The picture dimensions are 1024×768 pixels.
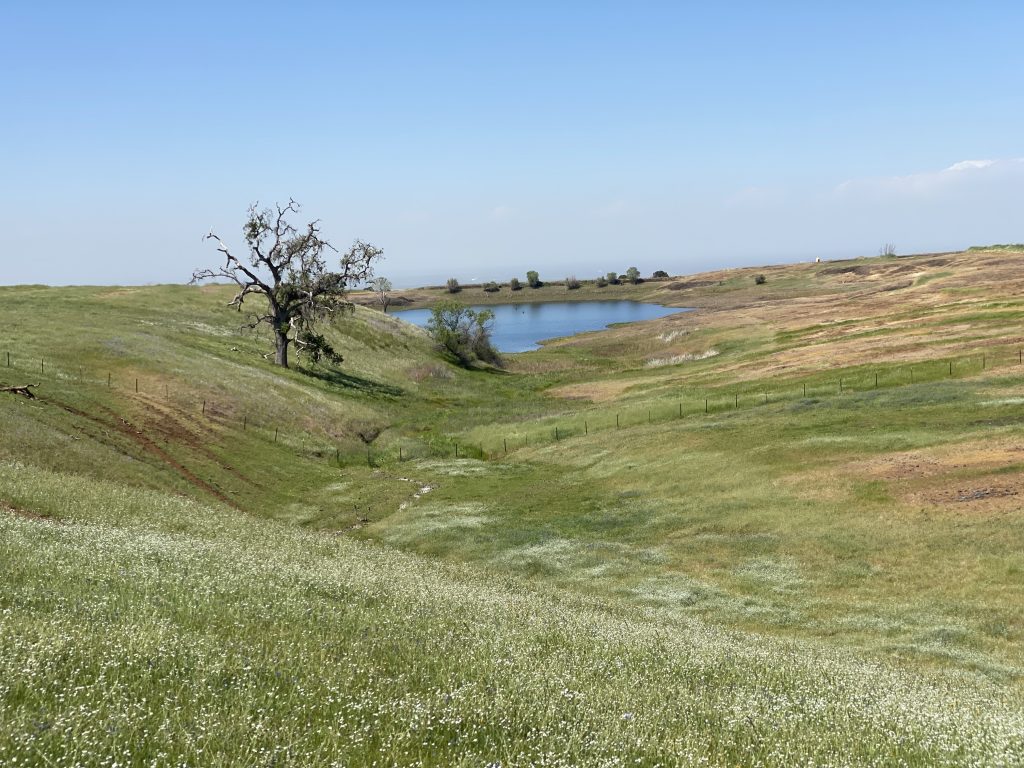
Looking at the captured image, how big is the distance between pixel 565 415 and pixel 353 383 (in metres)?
27.9

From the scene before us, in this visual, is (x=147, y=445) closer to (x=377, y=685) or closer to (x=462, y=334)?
(x=377, y=685)

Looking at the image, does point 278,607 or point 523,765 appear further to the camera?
point 278,607

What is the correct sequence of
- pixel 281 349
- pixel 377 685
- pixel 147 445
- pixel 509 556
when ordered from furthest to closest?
pixel 281 349 → pixel 147 445 → pixel 509 556 → pixel 377 685

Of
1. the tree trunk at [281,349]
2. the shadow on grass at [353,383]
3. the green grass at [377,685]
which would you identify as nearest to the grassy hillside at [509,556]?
the green grass at [377,685]

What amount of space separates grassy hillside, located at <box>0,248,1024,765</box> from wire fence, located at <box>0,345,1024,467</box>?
42 cm

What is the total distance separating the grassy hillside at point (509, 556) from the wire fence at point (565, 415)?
42 cm

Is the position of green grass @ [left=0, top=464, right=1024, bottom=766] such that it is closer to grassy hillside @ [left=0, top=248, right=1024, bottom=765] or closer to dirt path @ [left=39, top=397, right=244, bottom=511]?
grassy hillside @ [left=0, top=248, right=1024, bottom=765]

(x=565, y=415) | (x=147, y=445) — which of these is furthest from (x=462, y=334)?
(x=147, y=445)

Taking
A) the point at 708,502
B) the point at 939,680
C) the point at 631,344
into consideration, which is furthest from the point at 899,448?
the point at 631,344

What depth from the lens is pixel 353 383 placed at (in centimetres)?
8375

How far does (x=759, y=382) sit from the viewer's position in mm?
69312

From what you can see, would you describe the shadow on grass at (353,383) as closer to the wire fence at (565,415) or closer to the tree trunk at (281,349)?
the tree trunk at (281,349)

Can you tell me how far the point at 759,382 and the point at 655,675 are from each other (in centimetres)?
6155

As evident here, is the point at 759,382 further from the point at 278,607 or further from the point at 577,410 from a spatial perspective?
the point at 278,607
